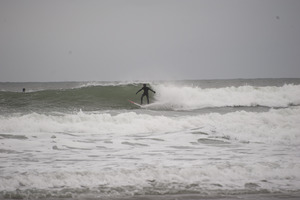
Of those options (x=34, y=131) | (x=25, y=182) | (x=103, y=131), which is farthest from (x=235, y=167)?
(x=34, y=131)

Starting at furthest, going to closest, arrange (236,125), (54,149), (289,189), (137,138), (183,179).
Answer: (236,125), (137,138), (54,149), (183,179), (289,189)

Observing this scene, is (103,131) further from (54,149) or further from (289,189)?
(289,189)

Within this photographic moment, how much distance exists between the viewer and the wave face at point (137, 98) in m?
21.1

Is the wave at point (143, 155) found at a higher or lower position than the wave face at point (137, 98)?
lower

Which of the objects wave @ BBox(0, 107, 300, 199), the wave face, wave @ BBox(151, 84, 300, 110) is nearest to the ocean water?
wave @ BBox(0, 107, 300, 199)

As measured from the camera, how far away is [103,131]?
11.7m

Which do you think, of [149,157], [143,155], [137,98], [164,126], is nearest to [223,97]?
[137,98]

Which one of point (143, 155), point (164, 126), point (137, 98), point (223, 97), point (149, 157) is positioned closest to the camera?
point (149, 157)

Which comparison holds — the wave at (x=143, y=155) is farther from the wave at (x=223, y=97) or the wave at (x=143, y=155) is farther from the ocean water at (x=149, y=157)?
the wave at (x=223, y=97)

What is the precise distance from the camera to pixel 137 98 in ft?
82.5

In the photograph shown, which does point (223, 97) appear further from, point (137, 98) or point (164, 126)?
point (164, 126)

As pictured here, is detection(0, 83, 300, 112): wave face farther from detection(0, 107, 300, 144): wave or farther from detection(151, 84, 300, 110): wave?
detection(0, 107, 300, 144): wave

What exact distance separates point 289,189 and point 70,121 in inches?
361

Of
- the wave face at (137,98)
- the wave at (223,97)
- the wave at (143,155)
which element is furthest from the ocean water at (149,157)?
the wave at (223,97)
